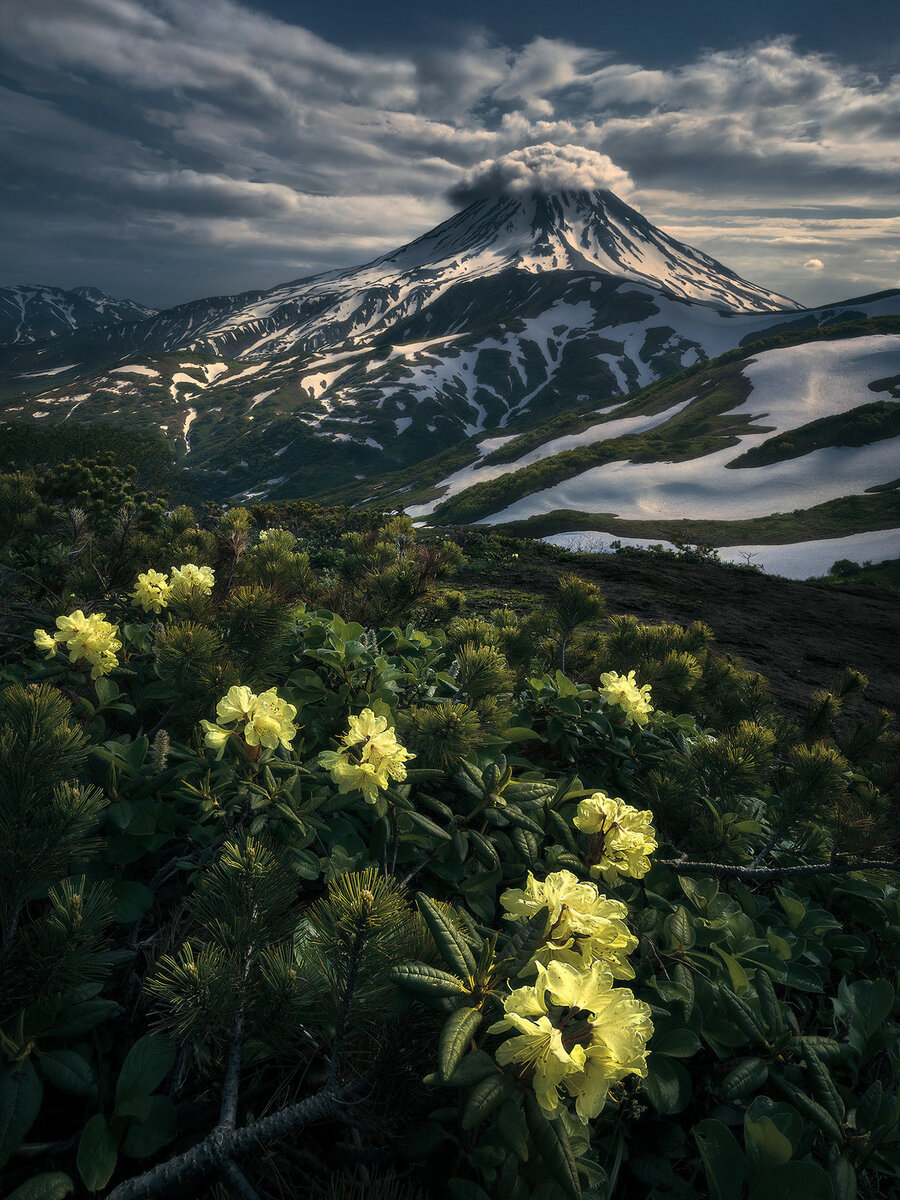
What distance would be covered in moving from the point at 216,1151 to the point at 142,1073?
0.24m

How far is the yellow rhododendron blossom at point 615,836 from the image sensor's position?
1.51 m

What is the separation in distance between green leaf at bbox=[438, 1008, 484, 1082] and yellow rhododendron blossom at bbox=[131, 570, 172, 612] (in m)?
1.85

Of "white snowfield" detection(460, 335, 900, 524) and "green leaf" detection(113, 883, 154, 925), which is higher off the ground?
"green leaf" detection(113, 883, 154, 925)

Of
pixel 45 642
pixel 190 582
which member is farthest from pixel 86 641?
pixel 190 582

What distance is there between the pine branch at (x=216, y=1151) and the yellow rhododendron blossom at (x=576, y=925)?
425mm

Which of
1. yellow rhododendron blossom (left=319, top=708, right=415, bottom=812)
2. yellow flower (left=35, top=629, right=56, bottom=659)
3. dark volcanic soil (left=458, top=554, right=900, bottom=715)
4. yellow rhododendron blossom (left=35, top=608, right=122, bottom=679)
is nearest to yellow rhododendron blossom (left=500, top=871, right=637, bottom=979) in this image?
yellow rhododendron blossom (left=319, top=708, right=415, bottom=812)

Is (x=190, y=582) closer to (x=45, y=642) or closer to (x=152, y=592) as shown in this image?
(x=152, y=592)

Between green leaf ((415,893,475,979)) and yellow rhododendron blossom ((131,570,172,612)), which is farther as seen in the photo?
yellow rhododendron blossom ((131,570,172,612))

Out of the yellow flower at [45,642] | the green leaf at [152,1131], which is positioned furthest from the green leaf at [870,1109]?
the yellow flower at [45,642]

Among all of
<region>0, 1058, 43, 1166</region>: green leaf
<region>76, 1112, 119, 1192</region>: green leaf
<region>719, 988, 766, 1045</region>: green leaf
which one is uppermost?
<region>0, 1058, 43, 1166</region>: green leaf

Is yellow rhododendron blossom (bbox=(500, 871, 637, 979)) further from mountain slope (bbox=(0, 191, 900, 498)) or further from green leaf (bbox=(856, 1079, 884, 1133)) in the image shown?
mountain slope (bbox=(0, 191, 900, 498))

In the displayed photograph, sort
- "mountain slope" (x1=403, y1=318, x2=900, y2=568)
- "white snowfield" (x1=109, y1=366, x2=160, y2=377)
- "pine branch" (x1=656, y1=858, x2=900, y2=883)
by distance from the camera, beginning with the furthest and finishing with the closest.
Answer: "white snowfield" (x1=109, y1=366, x2=160, y2=377) → "mountain slope" (x1=403, y1=318, x2=900, y2=568) → "pine branch" (x1=656, y1=858, x2=900, y2=883)

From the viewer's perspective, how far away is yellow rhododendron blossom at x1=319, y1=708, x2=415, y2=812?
56.9 inches

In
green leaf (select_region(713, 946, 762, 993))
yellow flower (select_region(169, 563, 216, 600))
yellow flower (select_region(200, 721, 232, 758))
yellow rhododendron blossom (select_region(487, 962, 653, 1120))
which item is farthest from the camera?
yellow flower (select_region(169, 563, 216, 600))
